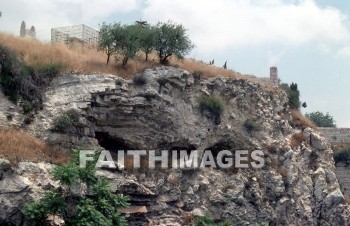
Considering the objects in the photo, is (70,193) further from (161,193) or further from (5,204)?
(161,193)

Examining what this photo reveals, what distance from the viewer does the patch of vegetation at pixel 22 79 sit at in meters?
22.7

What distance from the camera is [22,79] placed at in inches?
907

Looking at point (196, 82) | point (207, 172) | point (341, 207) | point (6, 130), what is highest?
point (196, 82)

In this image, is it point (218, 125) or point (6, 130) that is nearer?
point (6, 130)

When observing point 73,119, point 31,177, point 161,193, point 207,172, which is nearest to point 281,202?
point 207,172

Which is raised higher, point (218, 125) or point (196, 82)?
point (196, 82)

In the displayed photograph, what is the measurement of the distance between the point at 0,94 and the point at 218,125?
9.57m

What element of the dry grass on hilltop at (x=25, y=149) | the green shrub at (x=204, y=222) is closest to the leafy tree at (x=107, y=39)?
the dry grass on hilltop at (x=25, y=149)

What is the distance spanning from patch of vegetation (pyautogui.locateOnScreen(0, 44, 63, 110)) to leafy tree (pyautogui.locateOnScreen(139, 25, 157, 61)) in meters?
4.62

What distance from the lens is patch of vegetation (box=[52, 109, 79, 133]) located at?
22375 millimetres

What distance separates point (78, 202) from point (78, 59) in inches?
331

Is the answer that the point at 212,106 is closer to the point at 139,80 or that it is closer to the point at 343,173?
the point at 139,80

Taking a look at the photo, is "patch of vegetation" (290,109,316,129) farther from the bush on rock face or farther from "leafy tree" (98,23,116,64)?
"leafy tree" (98,23,116,64)

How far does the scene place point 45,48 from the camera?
1021 inches
